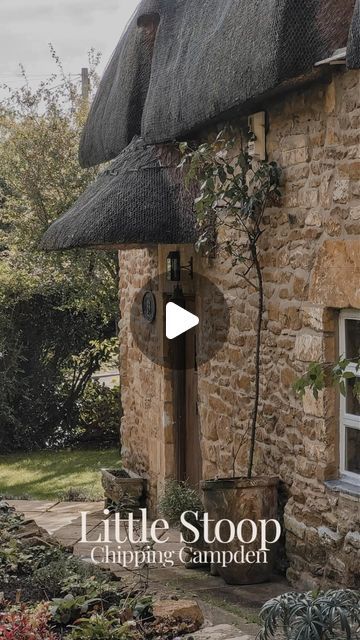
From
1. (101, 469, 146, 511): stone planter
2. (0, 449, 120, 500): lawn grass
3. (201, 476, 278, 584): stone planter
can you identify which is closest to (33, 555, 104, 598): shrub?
(201, 476, 278, 584): stone planter

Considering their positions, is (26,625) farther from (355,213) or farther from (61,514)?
(61,514)

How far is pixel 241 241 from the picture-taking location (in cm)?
721

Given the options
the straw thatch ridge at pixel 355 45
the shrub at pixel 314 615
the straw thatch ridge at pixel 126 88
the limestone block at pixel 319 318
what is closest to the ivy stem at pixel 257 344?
the limestone block at pixel 319 318

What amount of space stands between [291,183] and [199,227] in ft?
4.33

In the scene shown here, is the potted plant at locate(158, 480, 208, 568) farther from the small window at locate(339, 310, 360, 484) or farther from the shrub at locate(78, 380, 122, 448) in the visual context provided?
the shrub at locate(78, 380, 122, 448)

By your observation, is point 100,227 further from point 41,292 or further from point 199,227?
point 41,292

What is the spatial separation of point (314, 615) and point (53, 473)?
9086 millimetres

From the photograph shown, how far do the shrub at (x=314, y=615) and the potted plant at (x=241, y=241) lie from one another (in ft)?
7.68

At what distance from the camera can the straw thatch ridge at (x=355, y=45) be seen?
17.0 feet

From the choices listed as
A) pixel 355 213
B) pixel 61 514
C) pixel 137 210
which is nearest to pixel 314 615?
pixel 355 213

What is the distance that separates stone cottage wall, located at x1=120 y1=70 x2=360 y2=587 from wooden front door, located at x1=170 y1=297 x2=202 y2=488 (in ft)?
3.75

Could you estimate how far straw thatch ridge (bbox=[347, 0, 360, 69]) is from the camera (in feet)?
17.0

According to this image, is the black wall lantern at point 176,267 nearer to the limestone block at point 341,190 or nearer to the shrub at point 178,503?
the shrub at point 178,503

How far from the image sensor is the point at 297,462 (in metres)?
6.51
